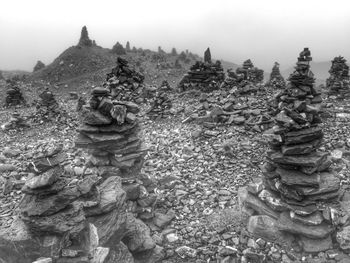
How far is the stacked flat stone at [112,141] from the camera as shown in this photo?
14047 millimetres

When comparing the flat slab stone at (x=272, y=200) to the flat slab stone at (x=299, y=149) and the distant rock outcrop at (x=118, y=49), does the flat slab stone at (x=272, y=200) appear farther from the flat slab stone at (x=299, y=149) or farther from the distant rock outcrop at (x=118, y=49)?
the distant rock outcrop at (x=118, y=49)

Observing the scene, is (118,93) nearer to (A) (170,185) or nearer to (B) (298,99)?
(A) (170,185)

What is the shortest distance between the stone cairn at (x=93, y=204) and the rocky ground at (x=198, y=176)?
989 millimetres

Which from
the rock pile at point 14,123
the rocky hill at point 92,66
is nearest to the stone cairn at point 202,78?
the rock pile at point 14,123

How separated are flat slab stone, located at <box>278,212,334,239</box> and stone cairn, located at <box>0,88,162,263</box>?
516 centimetres

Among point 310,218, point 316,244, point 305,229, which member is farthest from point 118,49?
point 316,244

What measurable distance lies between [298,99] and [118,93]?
846 inches

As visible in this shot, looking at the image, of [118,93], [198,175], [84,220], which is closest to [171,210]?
[198,175]

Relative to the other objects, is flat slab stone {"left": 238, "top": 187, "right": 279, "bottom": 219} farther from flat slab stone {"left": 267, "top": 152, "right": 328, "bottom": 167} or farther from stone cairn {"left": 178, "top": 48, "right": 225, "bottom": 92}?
stone cairn {"left": 178, "top": 48, "right": 225, "bottom": 92}

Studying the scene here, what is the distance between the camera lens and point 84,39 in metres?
75.1

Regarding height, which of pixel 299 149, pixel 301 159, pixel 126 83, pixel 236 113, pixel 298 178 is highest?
pixel 126 83

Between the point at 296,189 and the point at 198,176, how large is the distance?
5.77 meters

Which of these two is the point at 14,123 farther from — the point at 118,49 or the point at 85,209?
the point at 118,49

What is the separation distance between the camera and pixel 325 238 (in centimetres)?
1204
